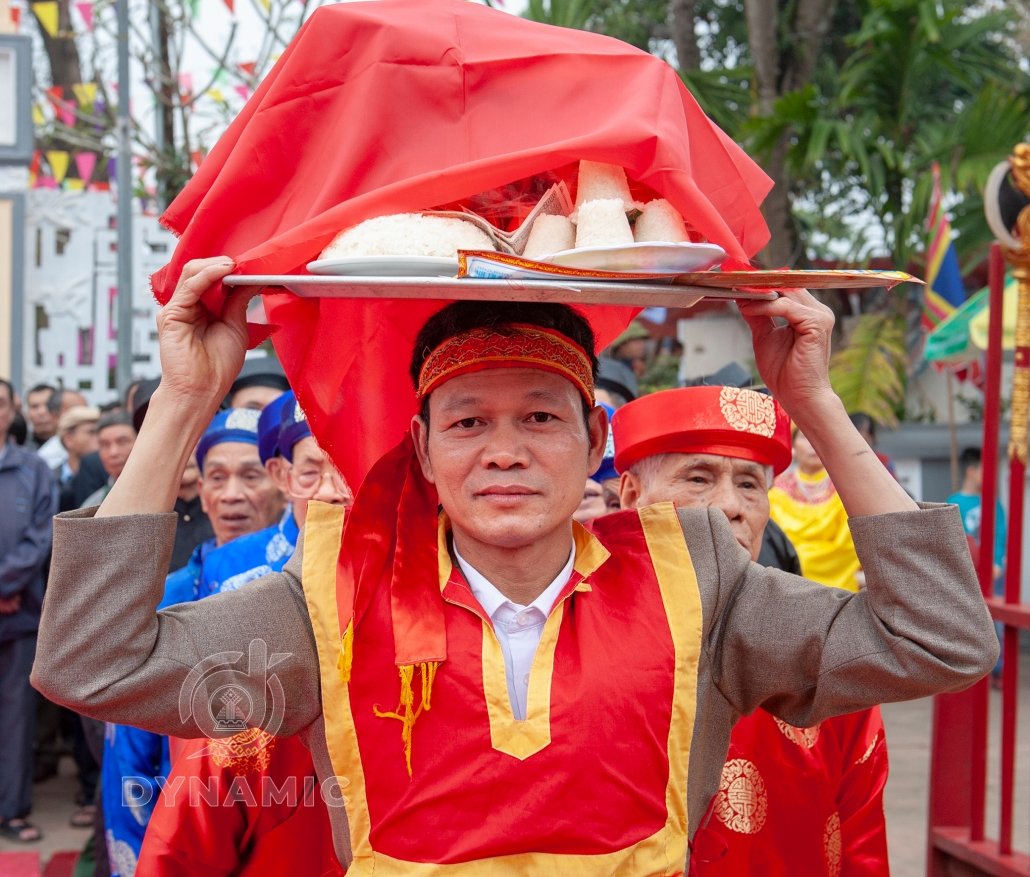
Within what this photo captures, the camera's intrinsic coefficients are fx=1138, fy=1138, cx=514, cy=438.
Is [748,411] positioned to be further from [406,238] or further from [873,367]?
[873,367]

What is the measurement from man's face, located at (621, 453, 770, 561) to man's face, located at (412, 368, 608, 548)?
908 mm

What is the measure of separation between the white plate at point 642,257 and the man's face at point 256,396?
3133 mm

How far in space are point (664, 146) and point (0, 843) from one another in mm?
5602

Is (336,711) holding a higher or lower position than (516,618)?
lower

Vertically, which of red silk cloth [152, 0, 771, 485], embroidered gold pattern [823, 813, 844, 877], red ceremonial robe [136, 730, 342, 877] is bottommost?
embroidered gold pattern [823, 813, 844, 877]

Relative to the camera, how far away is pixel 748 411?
284cm

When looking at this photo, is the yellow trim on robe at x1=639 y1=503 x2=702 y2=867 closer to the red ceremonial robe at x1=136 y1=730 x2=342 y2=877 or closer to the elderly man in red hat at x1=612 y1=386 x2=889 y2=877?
the elderly man in red hat at x1=612 y1=386 x2=889 y2=877

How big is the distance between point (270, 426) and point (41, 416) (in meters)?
7.00

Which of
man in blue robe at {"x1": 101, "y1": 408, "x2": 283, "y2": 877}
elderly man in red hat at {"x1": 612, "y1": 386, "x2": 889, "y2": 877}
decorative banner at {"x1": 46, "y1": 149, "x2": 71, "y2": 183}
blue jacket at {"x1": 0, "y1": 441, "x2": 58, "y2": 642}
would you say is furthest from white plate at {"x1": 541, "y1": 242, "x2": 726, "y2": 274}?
decorative banner at {"x1": 46, "y1": 149, "x2": 71, "y2": 183}

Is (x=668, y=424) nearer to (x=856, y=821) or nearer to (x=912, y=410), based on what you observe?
(x=856, y=821)

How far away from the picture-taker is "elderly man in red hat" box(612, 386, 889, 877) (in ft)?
8.27

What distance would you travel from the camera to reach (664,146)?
1.68m

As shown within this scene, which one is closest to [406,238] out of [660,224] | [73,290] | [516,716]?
[660,224]

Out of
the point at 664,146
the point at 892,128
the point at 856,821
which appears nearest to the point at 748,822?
the point at 856,821
